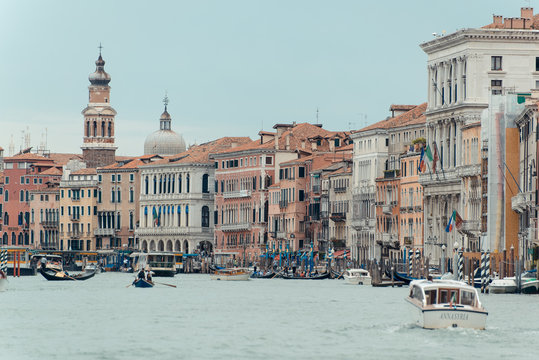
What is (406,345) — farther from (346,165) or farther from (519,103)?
(346,165)

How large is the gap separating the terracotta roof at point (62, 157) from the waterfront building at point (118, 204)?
17406mm

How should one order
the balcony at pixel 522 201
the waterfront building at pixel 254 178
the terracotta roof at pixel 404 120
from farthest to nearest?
the waterfront building at pixel 254 178 < the terracotta roof at pixel 404 120 < the balcony at pixel 522 201

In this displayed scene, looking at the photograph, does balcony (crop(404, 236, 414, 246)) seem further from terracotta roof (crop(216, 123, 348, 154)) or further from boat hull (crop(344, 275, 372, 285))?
terracotta roof (crop(216, 123, 348, 154))

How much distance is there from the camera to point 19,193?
151 metres

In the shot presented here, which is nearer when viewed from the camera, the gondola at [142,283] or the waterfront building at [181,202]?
the gondola at [142,283]

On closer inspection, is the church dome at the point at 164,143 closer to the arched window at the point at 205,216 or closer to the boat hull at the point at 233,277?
the arched window at the point at 205,216

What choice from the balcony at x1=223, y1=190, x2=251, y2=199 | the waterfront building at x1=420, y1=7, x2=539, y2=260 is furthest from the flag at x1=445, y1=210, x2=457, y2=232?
the balcony at x1=223, y1=190, x2=251, y2=199

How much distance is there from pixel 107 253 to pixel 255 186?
17856 millimetres

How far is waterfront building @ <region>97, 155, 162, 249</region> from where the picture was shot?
5591 inches

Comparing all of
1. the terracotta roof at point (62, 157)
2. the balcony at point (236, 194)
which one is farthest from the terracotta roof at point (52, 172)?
the balcony at point (236, 194)

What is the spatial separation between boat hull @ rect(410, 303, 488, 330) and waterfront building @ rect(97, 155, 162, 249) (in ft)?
319

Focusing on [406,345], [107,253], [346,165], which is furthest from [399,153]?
[406,345]

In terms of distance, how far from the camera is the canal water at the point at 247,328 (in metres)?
42.0

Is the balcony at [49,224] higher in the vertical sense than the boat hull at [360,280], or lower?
higher
